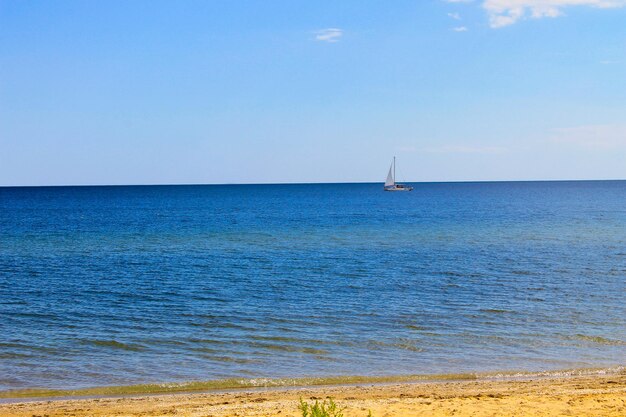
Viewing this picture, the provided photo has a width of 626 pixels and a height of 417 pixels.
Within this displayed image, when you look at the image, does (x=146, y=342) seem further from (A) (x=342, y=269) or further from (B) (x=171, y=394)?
(A) (x=342, y=269)

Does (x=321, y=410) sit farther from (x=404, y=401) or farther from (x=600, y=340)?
(x=600, y=340)

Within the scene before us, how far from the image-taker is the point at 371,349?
20188mm

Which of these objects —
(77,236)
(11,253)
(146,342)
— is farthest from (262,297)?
(77,236)

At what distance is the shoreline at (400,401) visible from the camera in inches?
534

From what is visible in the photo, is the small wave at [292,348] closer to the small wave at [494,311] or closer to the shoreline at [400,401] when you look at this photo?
the shoreline at [400,401]

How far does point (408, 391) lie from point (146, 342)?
924 cm

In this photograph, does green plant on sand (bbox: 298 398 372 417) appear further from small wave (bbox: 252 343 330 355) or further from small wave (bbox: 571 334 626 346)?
small wave (bbox: 571 334 626 346)

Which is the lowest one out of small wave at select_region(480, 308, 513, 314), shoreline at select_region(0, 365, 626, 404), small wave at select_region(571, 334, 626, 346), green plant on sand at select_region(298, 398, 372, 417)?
shoreline at select_region(0, 365, 626, 404)

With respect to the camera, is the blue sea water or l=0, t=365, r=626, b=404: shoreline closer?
l=0, t=365, r=626, b=404: shoreline

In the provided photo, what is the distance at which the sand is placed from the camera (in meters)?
13.5

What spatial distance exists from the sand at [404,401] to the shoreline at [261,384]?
0.42 metres

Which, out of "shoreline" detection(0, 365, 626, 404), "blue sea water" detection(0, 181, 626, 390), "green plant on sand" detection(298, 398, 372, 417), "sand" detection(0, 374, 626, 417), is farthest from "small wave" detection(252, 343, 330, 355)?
"green plant on sand" detection(298, 398, 372, 417)

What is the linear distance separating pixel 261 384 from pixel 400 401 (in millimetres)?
4164

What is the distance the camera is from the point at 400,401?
14570 millimetres
